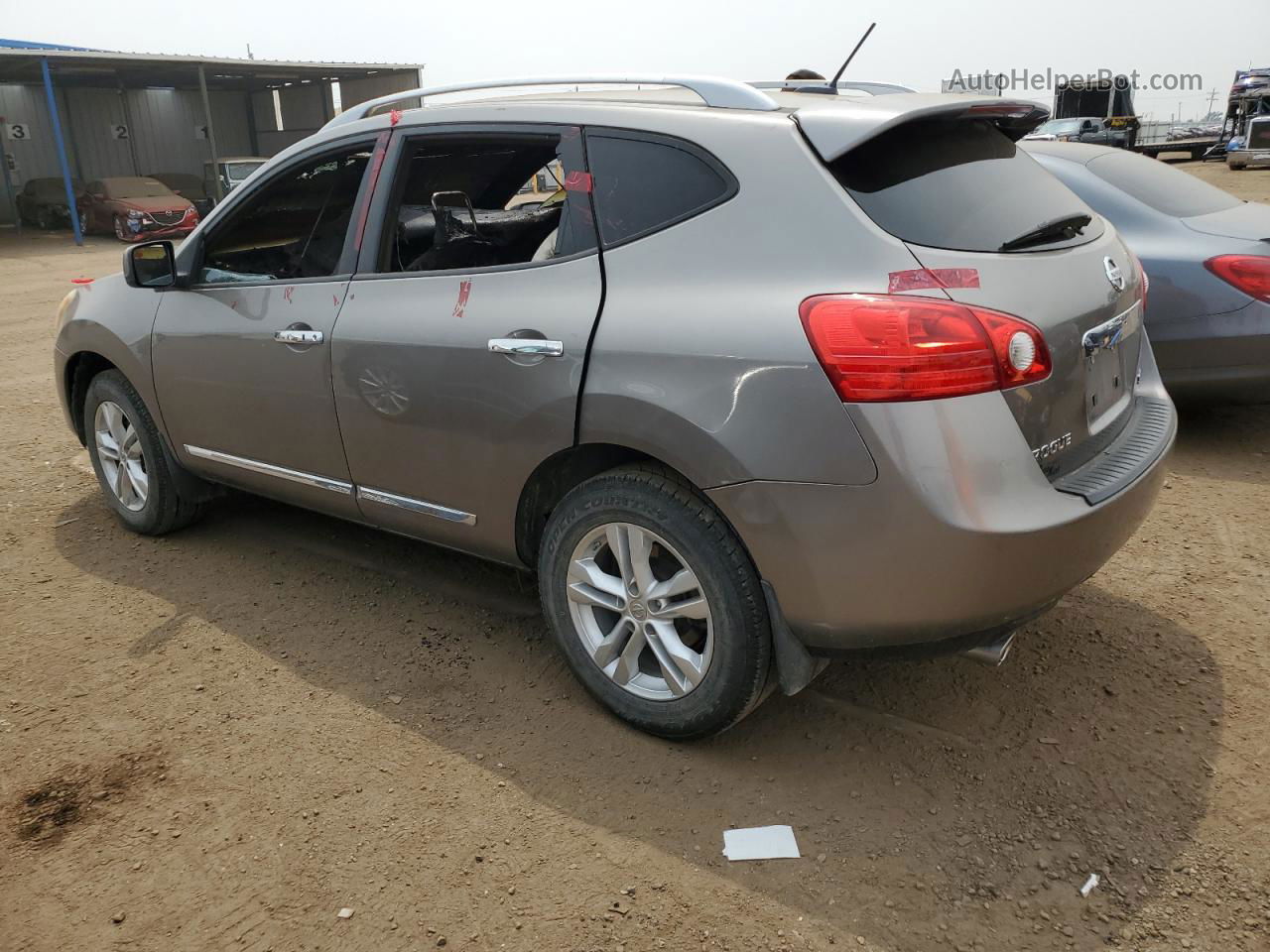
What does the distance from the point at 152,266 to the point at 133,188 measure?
78.7 feet

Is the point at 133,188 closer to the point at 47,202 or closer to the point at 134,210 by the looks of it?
the point at 134,210

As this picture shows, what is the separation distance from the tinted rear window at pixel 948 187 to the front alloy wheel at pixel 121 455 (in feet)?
11.1

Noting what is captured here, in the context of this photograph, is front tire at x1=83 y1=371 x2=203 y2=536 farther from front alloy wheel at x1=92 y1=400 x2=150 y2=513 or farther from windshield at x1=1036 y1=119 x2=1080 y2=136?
windshield at x1=1036 y1=119 x2=1080 y2=136

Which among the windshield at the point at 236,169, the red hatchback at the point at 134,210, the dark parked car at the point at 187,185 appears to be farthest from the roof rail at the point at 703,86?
the dark parked car at the point at 187,185

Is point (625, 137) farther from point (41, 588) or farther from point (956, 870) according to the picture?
point (41, 588)

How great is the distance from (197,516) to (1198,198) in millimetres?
5452

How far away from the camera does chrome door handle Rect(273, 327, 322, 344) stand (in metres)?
3.43

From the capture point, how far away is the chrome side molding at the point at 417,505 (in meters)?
3.23

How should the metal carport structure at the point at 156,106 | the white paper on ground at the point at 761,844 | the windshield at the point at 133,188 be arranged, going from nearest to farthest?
the white paper on ground at the point at 761,844, the windshield at the point at 133,188, the metal carport structure at the point at 156,106

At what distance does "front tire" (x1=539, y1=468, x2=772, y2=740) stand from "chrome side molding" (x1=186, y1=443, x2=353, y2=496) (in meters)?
0.99

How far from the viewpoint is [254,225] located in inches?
157

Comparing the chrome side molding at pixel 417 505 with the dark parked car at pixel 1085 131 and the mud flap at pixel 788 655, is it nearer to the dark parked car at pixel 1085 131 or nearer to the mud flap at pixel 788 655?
the mud flap at pixel 788 655

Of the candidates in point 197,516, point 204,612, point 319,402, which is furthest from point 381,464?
point 197,516

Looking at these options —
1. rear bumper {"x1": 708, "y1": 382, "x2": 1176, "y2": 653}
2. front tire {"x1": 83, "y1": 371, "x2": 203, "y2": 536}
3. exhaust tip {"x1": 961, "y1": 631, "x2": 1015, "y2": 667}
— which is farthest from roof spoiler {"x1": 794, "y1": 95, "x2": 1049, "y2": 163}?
front tire {"x1": 83, "y1": 371, "x2": 203, "y2": 536}
